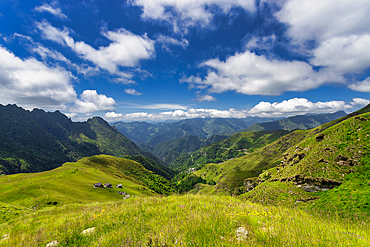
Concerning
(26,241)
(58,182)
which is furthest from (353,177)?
(58,182)

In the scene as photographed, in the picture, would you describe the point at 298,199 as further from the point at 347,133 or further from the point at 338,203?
the point at 347,133

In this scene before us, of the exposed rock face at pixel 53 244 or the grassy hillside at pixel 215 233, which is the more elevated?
the grassy hillside at pixel 215 233

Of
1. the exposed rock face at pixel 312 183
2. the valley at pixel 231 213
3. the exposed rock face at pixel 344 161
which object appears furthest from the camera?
the exposed rock face at pixel 312 183

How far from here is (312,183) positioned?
25875 millimetres

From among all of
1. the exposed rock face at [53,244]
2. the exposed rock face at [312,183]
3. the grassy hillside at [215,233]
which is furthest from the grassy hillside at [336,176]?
the exposed rock face at [53,244]

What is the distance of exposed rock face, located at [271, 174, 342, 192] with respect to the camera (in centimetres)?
2329

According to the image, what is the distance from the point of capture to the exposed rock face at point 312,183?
76.4 ft

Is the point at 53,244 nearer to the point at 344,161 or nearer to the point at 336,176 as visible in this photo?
the point at 336,176

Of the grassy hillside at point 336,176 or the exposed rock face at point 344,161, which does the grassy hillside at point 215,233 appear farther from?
the exposed rock face at point 344,161

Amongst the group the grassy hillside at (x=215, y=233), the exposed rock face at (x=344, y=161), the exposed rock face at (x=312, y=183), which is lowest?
the exposed rock face at (x=312, y=183)

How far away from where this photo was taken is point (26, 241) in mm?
4871

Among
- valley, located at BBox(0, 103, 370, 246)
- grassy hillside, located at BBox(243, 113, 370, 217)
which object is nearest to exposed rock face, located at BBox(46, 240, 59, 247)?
valley, located at BBox(0, 103, 370, 246)

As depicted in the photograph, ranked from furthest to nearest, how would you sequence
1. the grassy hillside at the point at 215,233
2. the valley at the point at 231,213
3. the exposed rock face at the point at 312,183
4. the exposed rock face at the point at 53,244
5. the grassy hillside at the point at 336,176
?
1. the exposed rock face at the point at 312,183
2. the grassy hillside at the point at 336,176
3. the exposed rock face at the point at 53,244
4. the valley at the point at 231,213
5. the grassy hillside at the point at 215,233

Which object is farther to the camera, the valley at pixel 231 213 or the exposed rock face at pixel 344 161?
the exposed rock face at pixel 344 161
